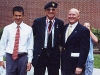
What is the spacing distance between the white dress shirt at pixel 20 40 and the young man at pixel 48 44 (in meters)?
0.28

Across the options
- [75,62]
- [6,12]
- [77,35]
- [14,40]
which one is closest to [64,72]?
[75,62]

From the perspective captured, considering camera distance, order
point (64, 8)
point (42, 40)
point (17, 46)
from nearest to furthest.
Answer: point (17, 46)
point (42, 40)
point (64, 8)

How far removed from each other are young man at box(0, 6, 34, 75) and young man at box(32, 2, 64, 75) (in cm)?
29

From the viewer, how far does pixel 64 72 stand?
574 cm

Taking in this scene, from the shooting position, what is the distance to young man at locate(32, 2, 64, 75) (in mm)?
5844

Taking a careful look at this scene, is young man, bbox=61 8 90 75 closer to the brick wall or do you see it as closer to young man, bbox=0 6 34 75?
young man, bbox=0 6 34 75

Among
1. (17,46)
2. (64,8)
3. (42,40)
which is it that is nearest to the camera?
(17,46)

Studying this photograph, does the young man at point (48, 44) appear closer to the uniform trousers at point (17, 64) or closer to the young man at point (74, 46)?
the young man at point (74, 46)

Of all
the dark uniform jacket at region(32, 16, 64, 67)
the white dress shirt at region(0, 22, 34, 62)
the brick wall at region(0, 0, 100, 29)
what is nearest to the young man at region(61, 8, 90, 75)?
the dark uniform jacket at region(32, 16, 64, 67)

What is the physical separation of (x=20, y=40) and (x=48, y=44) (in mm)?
600

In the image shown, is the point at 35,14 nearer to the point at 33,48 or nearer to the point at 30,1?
the point at 30,1

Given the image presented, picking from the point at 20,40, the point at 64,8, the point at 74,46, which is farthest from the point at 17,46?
the point at 64,8

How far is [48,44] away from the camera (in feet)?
19.2

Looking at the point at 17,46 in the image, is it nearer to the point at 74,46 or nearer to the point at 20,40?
the point at 20,40
